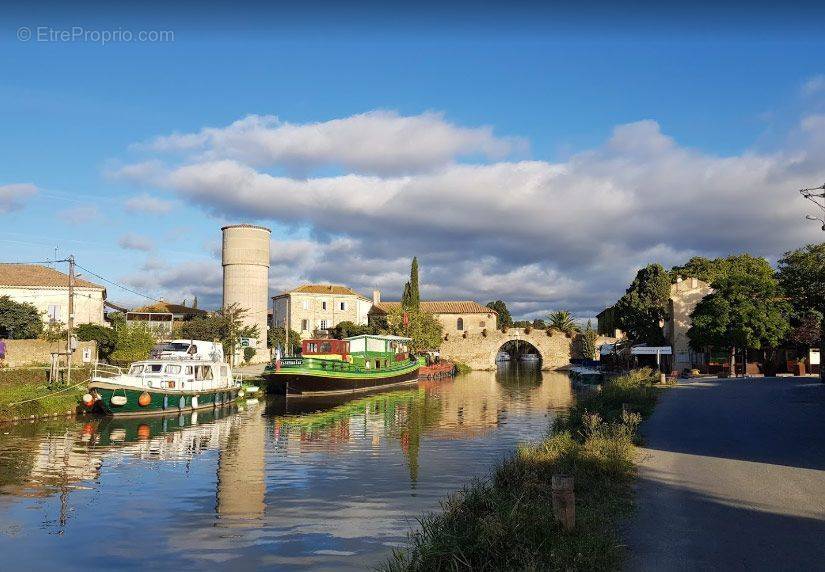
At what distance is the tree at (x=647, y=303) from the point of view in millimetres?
72188

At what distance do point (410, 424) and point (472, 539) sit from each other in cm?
2175

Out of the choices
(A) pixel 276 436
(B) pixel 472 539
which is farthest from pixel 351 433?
(B) pixel 472 539

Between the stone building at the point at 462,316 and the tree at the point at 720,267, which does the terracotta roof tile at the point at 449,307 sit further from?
the tree at the point at 720,267

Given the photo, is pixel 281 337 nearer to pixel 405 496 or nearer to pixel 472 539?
pixel 405 496

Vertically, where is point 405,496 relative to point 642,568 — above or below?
below

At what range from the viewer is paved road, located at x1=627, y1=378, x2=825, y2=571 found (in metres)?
8.45

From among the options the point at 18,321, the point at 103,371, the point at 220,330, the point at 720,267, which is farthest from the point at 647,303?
the point at 18,321

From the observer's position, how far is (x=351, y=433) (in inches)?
1086

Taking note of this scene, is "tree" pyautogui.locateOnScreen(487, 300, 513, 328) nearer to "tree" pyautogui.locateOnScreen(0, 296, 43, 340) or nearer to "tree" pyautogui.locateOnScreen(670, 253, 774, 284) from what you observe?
"tree" pyautogui.locateOnScreen(670, 253, 774, 284)

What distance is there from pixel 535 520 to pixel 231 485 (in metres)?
10.2

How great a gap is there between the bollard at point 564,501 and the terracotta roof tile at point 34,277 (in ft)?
185

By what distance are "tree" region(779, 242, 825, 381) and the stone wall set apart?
4604 cm

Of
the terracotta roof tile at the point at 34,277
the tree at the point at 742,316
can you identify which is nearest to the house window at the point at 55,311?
the terracotta roof tile at the point at 34,277

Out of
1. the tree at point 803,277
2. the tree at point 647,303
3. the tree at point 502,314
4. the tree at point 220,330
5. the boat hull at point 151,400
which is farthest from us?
the tree at point 502,314
